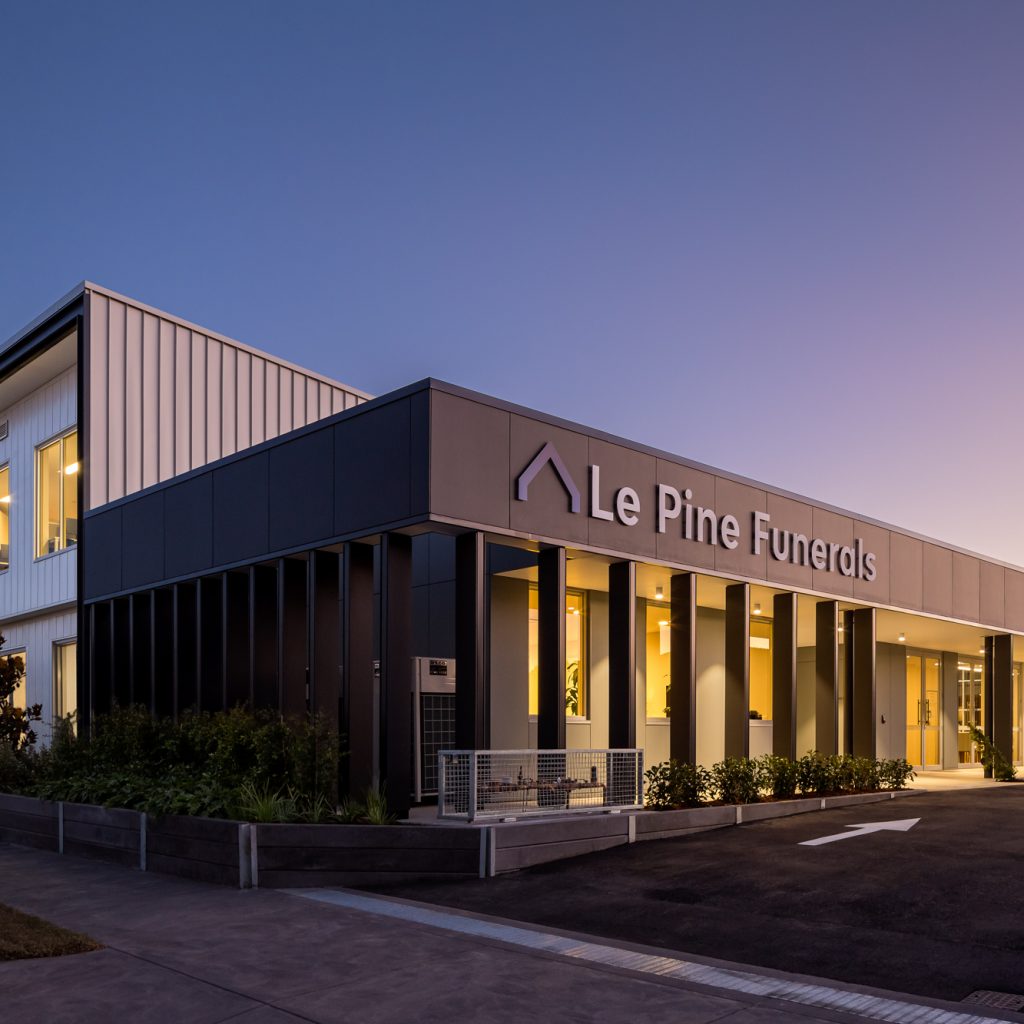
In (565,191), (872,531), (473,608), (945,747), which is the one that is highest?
(565,191)

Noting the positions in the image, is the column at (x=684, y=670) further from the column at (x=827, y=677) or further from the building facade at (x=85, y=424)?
the building facade at (x=85, y=424)

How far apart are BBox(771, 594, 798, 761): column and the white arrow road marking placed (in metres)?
3.24

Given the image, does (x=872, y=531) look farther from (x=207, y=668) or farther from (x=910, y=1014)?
(x=910, y=1014)

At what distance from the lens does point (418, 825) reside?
12039 millimetres

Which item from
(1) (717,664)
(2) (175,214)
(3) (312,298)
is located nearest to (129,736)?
(1) (717,664)

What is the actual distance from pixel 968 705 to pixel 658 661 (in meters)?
13.9

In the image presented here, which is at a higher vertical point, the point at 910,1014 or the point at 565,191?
the point at 565,191

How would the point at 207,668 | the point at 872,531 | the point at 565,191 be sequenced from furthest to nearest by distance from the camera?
the point at 565,191 < the point at 872,531 < the point at 207,668

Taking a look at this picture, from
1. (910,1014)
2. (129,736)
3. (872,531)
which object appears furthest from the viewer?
(872,531)


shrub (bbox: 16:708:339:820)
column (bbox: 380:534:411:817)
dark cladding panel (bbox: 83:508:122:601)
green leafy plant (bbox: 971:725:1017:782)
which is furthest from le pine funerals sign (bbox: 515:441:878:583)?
dark cladding panel (bbox: 83:508:122:601)

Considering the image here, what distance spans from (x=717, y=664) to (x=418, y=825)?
36.1 feet

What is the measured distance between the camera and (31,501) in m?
24.2

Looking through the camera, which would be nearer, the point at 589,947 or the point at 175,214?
the point at 589,947

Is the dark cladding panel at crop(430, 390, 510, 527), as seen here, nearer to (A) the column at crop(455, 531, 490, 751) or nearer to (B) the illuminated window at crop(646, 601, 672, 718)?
(A) the column at crop(455, 531, 490, 751)
